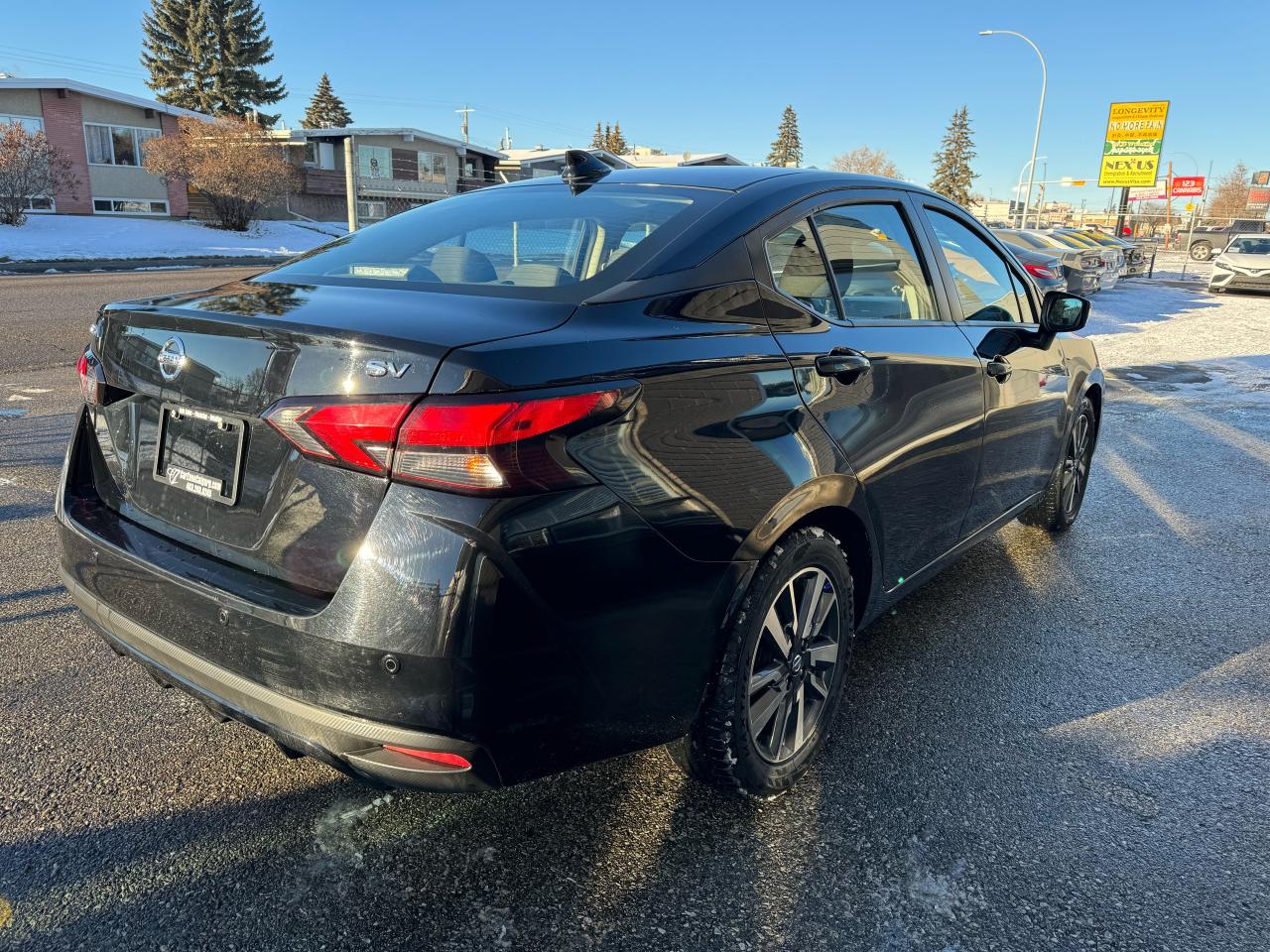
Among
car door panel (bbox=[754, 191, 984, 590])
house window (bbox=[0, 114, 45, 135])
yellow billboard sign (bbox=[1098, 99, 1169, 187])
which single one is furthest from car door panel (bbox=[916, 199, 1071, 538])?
yellow billboard sign (bbox=[1098, 99, 1169, 187])

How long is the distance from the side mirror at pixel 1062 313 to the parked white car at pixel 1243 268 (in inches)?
982

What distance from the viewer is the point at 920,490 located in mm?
2990

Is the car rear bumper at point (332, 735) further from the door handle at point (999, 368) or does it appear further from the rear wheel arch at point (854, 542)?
the door handle at point (999, 368)

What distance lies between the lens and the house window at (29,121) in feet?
113

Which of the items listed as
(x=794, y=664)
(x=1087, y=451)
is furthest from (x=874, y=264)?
(x=1087, y=451)

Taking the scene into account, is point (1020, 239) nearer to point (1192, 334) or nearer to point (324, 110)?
point (1192, 334)

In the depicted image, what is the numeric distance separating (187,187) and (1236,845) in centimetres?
4659

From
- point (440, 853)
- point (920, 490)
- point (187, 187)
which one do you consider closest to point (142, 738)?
point (440, 853)

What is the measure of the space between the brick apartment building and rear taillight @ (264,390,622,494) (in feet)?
134

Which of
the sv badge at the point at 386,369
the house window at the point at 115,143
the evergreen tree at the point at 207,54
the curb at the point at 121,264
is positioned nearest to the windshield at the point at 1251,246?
the curb at the point at 121,264

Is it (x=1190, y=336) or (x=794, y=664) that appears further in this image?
(x=1190, y=336)

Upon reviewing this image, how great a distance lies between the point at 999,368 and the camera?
11.3 ft

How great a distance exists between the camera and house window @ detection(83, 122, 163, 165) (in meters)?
37.0

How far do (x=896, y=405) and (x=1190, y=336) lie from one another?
1509 centimetres
